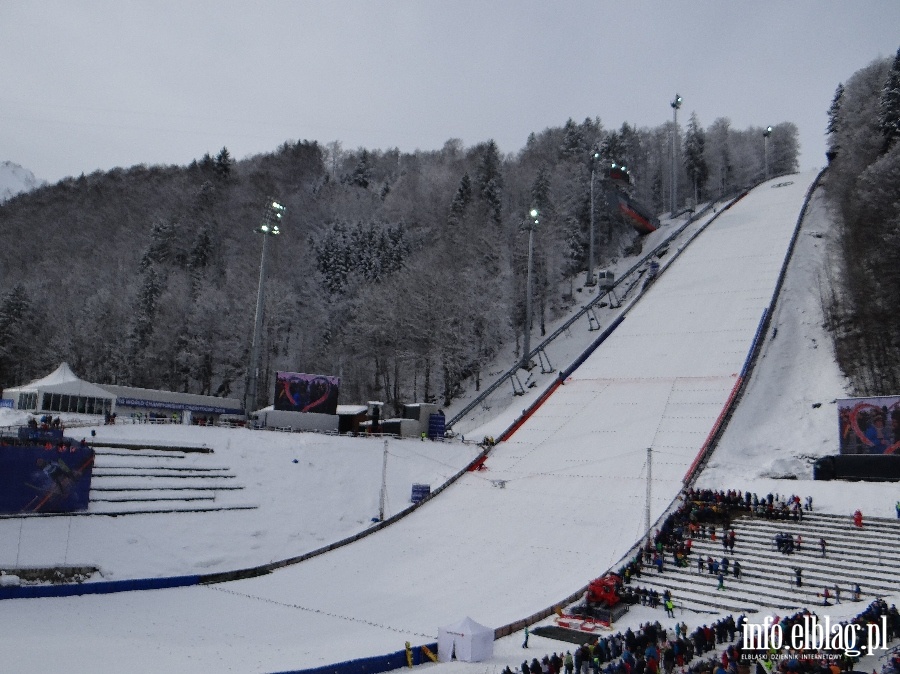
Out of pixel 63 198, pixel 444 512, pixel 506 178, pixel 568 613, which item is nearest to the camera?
pixel 568 613

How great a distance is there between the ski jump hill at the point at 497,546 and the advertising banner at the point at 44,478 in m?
4.74

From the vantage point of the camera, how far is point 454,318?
1964 inches

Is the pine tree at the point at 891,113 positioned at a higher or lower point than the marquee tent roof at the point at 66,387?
higher

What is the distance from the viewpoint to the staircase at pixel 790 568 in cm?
1747

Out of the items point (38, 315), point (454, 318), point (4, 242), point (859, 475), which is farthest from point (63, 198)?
point (859, 475)

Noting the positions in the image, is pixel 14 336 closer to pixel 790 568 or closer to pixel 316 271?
pixel 316 271

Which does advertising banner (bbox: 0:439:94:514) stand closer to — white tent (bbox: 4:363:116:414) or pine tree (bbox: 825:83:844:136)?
white tent (bbox: 4:363:116:414)

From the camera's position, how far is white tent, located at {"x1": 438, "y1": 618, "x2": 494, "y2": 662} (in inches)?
565

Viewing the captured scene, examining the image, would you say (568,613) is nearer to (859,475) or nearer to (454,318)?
(859,475)

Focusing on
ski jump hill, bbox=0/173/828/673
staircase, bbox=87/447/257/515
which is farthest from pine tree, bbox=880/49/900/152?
staircase, bbox=87/447/257/515

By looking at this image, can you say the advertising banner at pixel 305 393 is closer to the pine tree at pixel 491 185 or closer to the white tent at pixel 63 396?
the white tent at pixel 63 396

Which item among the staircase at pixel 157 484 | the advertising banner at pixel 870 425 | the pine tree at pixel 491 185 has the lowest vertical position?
the staircase at pixel 157 484

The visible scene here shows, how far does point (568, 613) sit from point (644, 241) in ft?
187

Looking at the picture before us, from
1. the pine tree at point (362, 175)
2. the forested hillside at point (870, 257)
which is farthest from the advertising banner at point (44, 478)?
the pine tree at point (362, 175)
